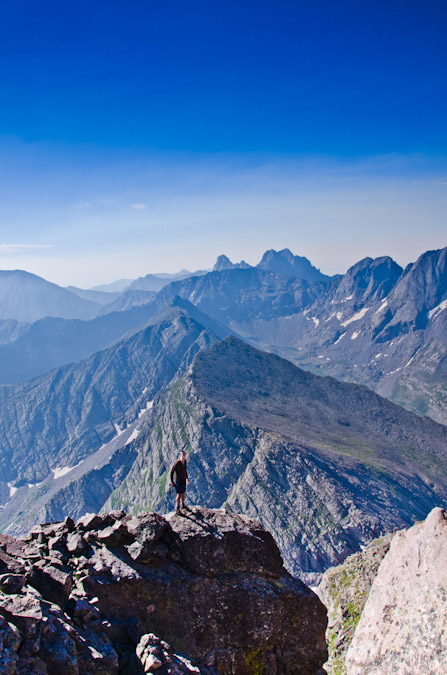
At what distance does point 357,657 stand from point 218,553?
1745 centimetres

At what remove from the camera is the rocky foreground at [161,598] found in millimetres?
18625

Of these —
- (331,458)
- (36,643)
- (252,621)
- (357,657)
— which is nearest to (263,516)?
(331,458)

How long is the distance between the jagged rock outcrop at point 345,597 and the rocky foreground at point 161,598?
44.8 ft

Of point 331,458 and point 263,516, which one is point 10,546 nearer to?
point 263,516

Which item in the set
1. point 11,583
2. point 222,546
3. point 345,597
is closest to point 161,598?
point 222,546

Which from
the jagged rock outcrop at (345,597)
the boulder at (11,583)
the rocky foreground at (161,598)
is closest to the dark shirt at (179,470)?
the rocky foreground at (161,598)

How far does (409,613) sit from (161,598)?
62.4ft

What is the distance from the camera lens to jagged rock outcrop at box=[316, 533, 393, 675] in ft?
132

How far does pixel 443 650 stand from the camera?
1040 inches

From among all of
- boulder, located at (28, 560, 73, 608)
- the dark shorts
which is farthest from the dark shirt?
boulder, located at (28, 560, 73, 608)

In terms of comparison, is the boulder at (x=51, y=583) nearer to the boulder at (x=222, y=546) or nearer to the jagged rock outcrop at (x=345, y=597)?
the boulder at (x=222, y=546)

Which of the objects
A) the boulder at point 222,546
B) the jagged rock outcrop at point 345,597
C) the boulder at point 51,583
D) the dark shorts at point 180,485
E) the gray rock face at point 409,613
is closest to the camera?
the boulder at point 51,583

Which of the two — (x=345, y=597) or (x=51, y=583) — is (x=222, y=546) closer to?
(x=51, y=583)

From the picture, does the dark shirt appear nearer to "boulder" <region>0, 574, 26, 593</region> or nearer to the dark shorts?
the dark shorts
